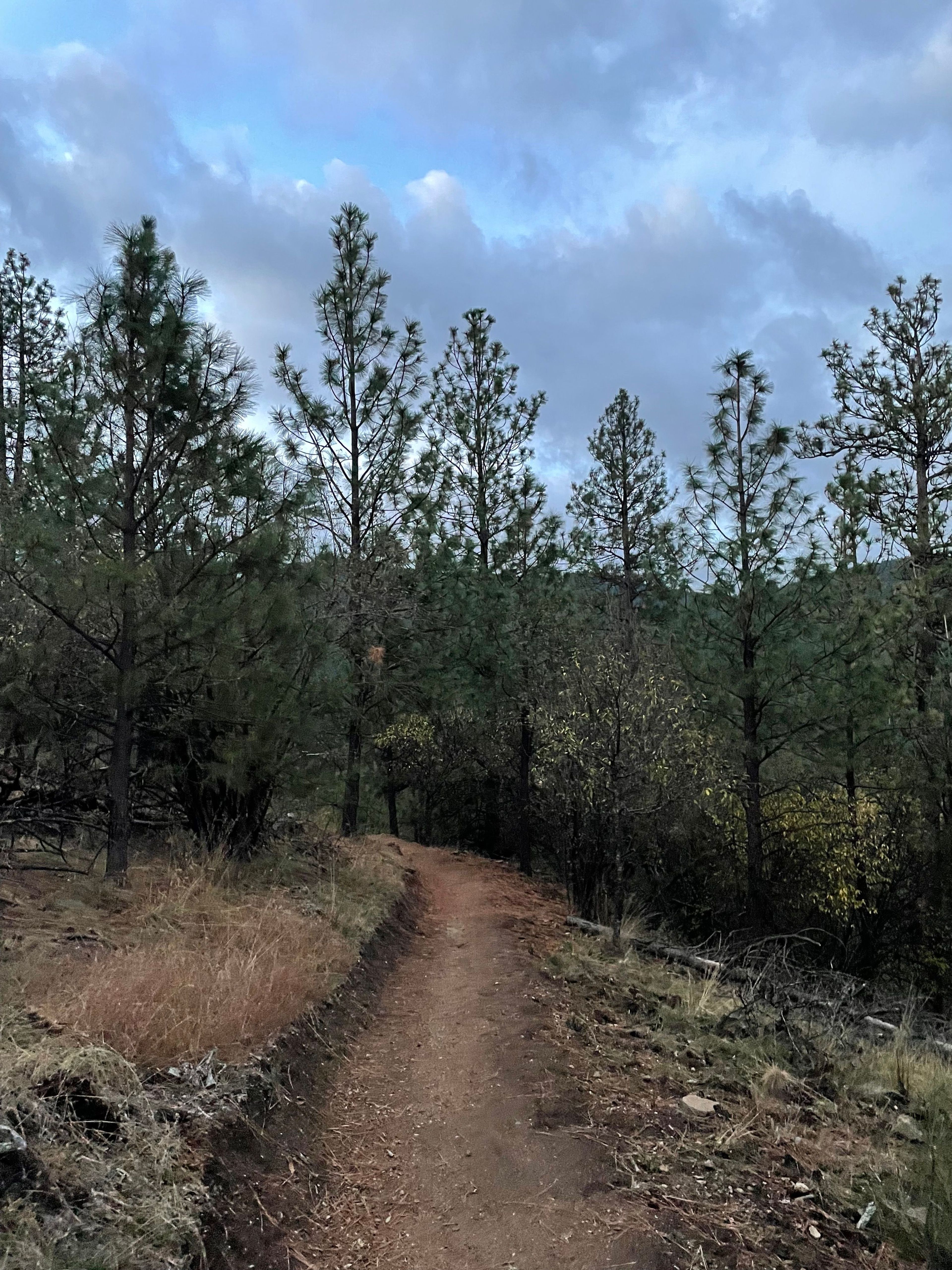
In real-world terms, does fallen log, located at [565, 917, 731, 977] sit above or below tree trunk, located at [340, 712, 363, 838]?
below

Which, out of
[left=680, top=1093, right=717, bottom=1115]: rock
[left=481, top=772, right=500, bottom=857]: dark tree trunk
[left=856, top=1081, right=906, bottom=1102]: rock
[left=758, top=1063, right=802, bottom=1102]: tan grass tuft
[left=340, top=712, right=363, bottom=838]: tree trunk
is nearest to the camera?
[left=680, top=1093, right=717, bottom=1115]: rock

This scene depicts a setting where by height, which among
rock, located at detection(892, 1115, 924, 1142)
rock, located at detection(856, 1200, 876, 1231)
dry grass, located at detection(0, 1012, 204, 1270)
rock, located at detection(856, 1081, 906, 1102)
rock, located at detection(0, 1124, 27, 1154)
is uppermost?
rock, located at detection(0, 1124, 27, 1154)

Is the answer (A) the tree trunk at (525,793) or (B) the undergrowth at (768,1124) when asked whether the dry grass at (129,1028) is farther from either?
(A) the tree trunk at (525,793)

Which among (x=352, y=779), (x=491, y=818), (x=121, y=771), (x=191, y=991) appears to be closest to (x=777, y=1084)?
(x=191, y=991)

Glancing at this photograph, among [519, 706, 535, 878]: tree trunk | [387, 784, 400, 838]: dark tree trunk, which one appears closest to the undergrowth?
[519, 706, 535, 878]: tree trunk

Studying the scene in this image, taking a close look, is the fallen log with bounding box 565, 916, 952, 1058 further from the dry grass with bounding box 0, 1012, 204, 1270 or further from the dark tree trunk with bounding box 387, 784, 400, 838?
the dark tree trunk with bounding box 387, 784, 400, 838

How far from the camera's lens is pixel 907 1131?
16.1 ft

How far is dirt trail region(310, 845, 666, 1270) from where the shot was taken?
343 centimetres

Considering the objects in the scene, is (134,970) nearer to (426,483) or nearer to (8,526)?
(8,526)

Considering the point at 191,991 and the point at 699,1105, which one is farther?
the point at 699,1105

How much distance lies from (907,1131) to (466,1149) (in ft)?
9.29

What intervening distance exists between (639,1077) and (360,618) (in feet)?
34.9

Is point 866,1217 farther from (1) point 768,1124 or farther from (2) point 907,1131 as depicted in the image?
(2) point 907,1131

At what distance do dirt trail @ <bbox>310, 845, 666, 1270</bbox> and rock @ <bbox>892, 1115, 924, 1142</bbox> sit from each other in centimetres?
205
